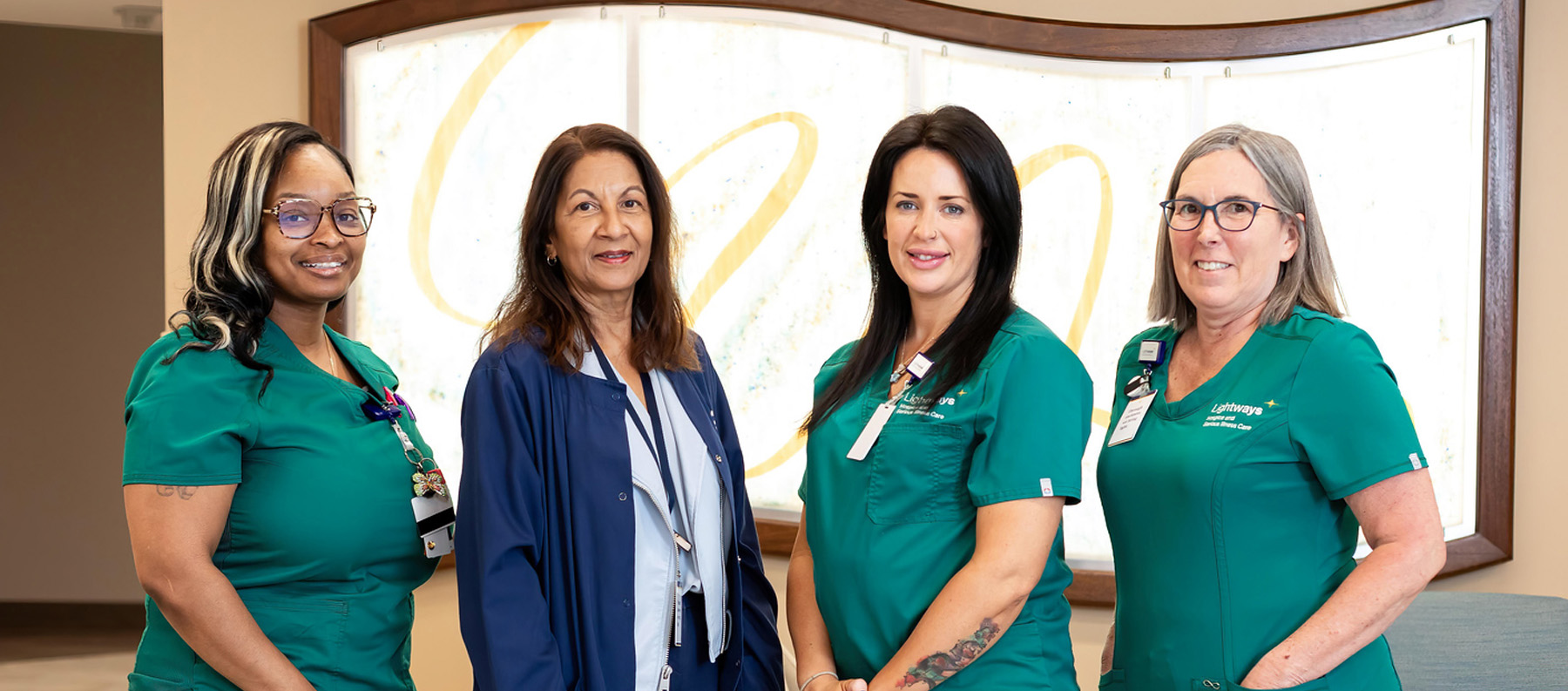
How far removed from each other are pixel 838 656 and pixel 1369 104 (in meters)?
2.46

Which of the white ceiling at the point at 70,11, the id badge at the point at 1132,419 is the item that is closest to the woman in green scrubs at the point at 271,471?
the id badge at the point at 1132,419

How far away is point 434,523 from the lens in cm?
200

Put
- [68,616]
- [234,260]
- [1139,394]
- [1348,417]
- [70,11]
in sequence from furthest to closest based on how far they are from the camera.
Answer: [68,616] < [70,11] < [1139,394] < [234,260] < [1348,417]

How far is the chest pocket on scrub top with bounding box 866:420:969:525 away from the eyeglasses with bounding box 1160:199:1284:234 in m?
0.56

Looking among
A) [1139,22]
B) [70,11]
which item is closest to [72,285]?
[70,11]

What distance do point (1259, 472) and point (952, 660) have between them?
573mm

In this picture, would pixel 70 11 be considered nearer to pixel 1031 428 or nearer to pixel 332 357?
pixel 332 357

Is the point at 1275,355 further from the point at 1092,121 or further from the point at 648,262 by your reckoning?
the point at 1092,121

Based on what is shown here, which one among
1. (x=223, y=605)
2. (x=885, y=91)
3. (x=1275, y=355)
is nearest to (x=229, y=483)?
(x=223, y=605)

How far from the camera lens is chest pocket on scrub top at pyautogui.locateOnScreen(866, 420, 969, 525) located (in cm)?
174

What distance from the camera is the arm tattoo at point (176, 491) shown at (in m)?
1.73

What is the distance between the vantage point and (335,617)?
1.88m

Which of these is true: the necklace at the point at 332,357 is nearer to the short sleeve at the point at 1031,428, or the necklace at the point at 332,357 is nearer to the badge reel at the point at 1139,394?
the short sleeve at the point at 1031,428

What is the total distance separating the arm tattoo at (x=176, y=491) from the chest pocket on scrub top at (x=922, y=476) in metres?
1.11
